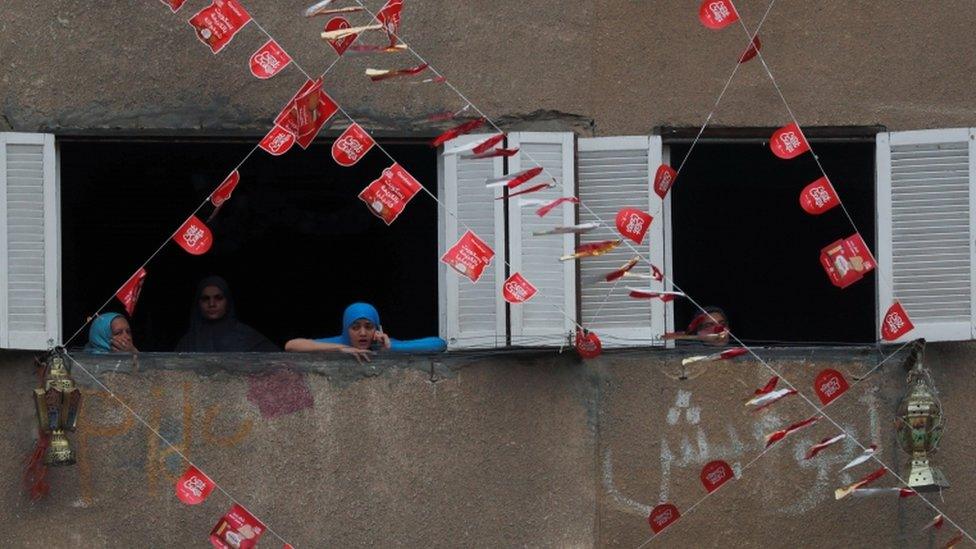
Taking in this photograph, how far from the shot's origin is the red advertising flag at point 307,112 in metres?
10.5

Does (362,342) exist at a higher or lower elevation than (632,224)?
lower

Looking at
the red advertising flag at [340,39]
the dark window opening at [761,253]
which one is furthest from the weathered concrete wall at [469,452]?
the dark window opening at [761,253]

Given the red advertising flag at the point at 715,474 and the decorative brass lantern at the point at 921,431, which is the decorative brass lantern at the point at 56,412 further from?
the decorative brass lantern at the point at 921,431

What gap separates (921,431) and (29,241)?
411cm

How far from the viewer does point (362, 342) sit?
10867mm

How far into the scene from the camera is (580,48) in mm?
10852

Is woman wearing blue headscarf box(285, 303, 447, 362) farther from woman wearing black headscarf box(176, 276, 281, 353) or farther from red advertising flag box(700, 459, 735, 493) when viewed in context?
red advertising flag box(700, 459, 735, 493)

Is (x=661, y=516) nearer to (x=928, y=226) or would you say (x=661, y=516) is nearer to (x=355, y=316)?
(x=355, y=316)

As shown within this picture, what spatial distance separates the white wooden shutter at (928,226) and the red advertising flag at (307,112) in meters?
2.56

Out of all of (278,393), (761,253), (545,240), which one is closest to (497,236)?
(545,240)

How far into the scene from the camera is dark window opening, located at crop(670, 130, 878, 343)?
12.9 metres

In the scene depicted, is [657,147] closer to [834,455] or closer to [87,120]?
[834,455]

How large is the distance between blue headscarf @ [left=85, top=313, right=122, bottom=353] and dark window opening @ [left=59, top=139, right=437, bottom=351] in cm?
61

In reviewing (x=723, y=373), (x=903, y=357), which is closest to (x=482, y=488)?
(x=723, y=373)
